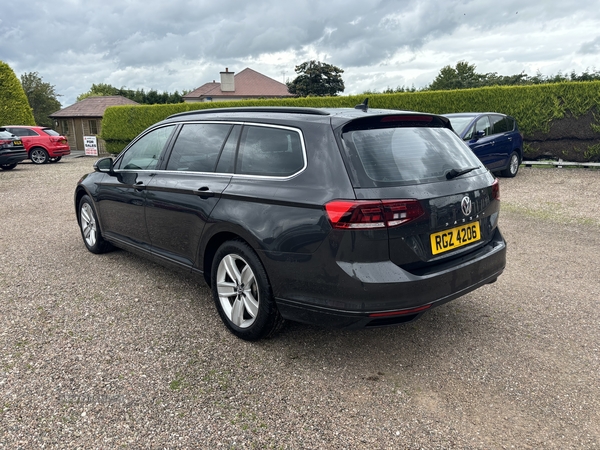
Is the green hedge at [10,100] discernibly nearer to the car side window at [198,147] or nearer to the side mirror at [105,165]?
the side mirror at [105,165]

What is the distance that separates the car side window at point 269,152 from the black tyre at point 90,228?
9.32 feet

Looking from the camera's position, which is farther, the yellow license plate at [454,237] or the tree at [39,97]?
the tree at [39,97]

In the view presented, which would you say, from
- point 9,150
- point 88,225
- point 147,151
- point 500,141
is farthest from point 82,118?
point 147,151

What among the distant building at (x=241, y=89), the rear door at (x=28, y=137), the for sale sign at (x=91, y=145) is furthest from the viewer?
the distant building at (x=241, y=89)

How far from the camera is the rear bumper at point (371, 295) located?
2695 millimetres

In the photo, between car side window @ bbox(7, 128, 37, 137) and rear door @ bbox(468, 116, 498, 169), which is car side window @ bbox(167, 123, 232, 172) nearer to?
rear door @ bbox(468, 116, 498, 169)

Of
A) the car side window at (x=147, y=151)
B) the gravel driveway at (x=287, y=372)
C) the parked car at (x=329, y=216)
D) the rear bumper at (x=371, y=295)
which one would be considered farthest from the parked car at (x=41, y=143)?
the rear bumper at (x=371, y=295)

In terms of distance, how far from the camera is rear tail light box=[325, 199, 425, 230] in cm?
267

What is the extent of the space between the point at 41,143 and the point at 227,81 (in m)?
45.2

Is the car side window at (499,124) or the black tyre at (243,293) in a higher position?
the car side window at (499,124)

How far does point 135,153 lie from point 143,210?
2.52 feet

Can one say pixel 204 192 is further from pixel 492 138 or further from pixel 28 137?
pixel 28 137

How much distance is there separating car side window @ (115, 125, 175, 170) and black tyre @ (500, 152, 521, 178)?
10118 millimetres

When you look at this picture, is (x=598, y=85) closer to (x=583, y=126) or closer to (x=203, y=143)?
(x=583, y=126)
